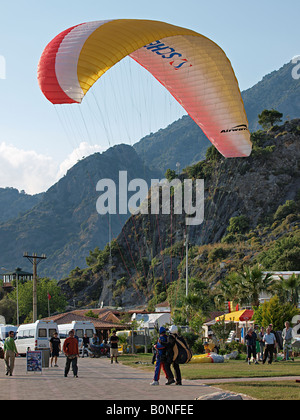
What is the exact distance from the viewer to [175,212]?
120438mm

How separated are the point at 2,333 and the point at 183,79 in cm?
3358

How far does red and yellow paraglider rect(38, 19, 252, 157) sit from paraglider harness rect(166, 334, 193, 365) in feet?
25.5

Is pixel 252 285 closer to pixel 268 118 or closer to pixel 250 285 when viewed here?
pixel 250 285

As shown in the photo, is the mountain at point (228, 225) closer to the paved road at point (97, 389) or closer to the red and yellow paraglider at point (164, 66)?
the red and yellow paraglider at point (164, 66)

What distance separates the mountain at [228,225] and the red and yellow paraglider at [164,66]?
6411 cm

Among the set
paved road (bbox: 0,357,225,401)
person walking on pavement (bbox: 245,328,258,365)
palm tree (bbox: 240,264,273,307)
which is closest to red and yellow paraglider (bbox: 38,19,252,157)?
person walking on pavement (bbox: 245,328,258,365)

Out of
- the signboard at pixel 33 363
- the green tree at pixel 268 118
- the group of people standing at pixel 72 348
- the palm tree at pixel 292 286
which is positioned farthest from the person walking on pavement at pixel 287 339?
the green tree at pixel 268 118

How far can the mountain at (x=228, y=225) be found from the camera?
315 feet

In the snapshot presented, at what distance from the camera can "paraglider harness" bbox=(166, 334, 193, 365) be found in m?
15.4

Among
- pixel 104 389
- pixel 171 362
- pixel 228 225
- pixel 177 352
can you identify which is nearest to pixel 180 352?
pixel 177 352

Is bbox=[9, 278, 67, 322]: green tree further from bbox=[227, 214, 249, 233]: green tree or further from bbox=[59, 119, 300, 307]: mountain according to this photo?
bbox=[227, 214, 249, 233]: green tree
